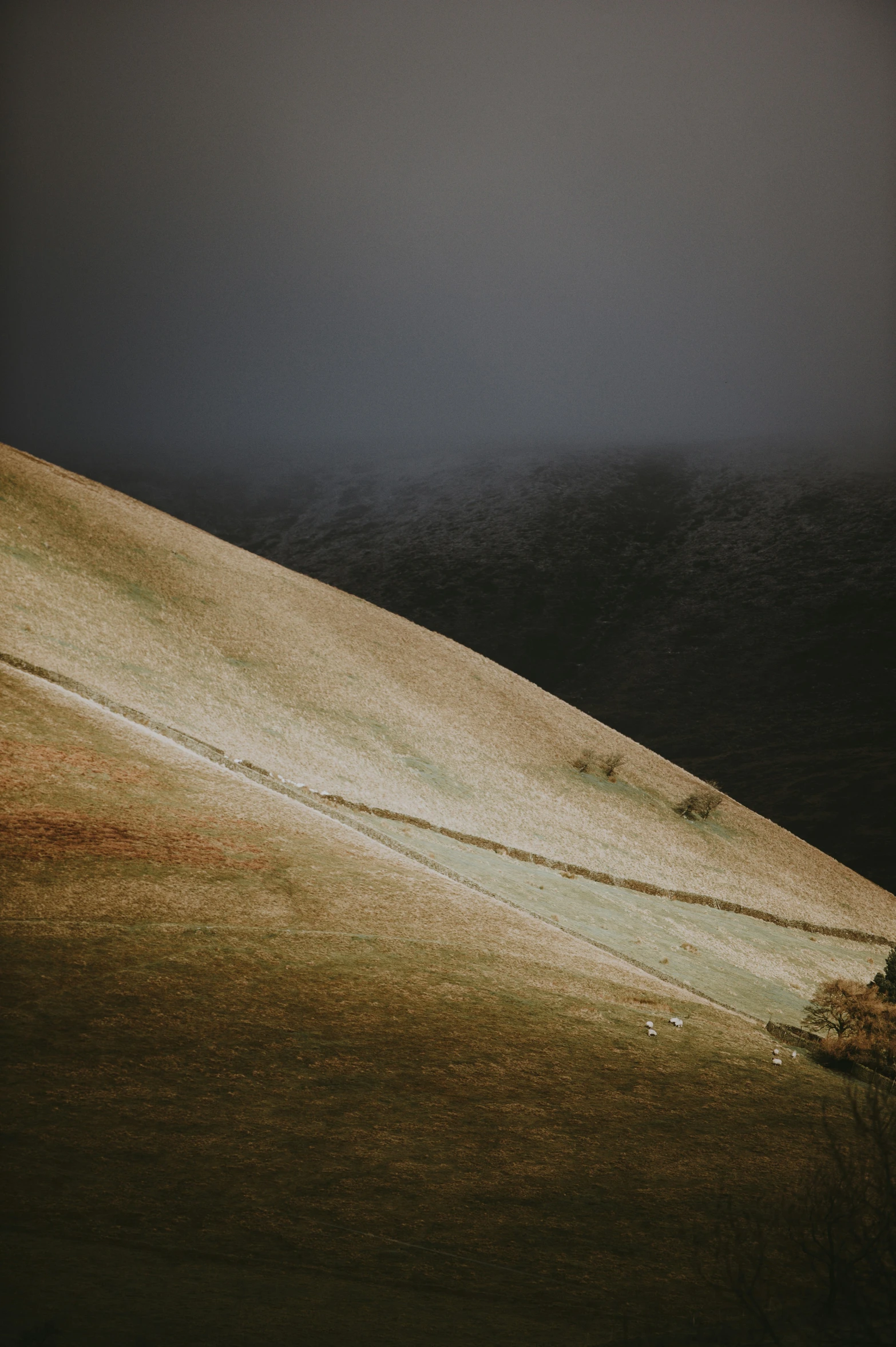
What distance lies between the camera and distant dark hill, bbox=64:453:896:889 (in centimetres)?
9019

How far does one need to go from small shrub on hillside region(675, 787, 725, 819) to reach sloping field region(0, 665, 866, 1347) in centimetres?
2025

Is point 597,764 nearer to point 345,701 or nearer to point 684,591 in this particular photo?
point 345,701

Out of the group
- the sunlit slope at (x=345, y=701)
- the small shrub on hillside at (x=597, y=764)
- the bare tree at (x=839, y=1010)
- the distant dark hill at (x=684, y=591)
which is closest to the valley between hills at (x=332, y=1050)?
the sunlit slope at (x=345, y=701)

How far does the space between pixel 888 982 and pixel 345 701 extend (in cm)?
1907

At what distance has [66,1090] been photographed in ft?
23.7

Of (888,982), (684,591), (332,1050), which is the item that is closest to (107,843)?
(332,1050)

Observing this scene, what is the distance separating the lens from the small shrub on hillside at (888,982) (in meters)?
14.3

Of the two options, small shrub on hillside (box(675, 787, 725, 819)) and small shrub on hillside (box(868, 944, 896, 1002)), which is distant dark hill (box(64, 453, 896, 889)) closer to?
small shrub on hillside (box(675, 787, 725, 819))

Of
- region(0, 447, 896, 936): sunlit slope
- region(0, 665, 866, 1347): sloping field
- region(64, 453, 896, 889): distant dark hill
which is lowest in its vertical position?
region(0, 665, 866, 1347): sloping field

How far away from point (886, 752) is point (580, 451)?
4188 inches

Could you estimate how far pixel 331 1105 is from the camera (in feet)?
25.3

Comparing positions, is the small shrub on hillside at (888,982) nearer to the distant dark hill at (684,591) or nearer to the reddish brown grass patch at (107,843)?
the reddish brown grass patch at (107,843)

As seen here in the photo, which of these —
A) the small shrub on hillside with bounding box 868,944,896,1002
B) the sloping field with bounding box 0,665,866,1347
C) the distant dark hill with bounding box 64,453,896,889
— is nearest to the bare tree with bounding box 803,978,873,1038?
the small shrub on hillside with bounding box 868,944,896,1002

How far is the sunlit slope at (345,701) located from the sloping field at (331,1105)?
398 inches
